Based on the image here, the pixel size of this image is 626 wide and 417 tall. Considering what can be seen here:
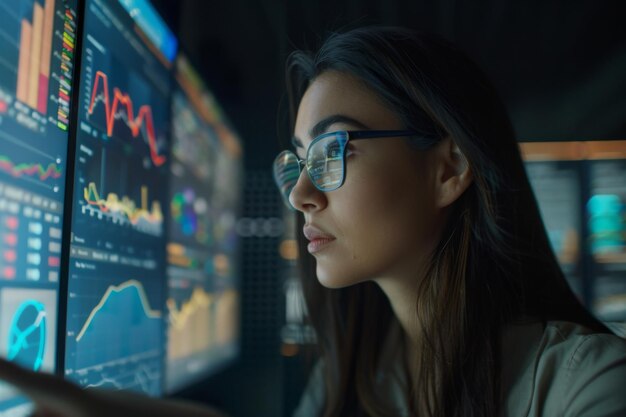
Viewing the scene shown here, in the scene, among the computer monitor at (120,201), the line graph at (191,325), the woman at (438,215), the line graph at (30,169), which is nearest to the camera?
the line graph at (30,169)

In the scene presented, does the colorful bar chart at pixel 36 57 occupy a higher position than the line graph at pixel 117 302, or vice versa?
the colorful bar chart at pixel 36 57

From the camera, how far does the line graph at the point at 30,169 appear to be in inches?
27.2

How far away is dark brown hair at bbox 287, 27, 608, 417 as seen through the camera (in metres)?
1.10

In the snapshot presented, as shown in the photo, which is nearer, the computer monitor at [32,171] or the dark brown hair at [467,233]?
the computer monitor at [32,171]

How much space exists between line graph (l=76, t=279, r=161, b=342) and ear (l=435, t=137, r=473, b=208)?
1.97 feet

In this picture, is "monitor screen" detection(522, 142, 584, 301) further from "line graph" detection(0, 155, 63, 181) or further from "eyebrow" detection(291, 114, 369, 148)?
"line graph" detection(0, 155, 63, 181)

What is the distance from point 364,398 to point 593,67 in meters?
1.03

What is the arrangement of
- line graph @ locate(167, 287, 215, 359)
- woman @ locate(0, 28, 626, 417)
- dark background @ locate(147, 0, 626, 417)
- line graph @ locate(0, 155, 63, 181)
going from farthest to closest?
dark background @ locate(147, 0, 626, 417) < line graph @ locate(167, 287, 215, 359) < woman @ locate(0, 28, 626, 417) < line graph @ locate(0, 155, 63, 181)

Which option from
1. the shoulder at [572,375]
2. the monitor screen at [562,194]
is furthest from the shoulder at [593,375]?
the monitor screen at [562,194]

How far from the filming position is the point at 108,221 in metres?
0.97

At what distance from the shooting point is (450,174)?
115 centimetres

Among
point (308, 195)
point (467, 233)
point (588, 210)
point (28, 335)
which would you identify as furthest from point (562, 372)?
point (28, 335)

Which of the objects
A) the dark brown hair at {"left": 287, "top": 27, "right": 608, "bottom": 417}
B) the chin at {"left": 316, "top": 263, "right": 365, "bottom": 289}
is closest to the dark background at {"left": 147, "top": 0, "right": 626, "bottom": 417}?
Result: the dark brown hair at {"left": 287, "top": 27, "right": 608, "bottom": 417}

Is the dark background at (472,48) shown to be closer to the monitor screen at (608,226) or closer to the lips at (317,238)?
the monitor screen at (608,226)
